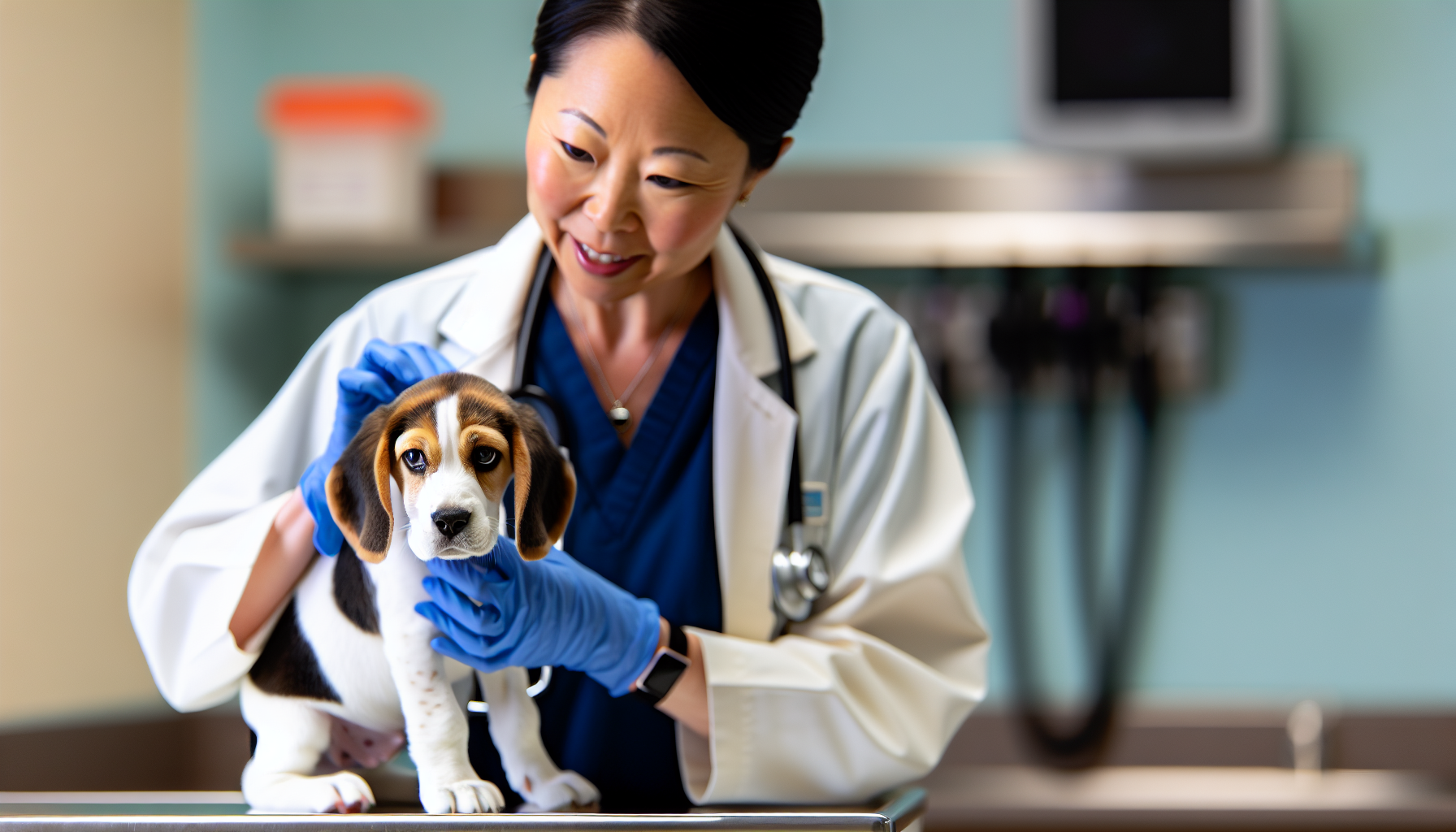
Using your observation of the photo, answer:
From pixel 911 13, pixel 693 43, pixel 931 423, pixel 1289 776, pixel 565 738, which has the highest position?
pixel 911 13

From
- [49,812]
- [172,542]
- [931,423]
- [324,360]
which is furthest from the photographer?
[931,423]

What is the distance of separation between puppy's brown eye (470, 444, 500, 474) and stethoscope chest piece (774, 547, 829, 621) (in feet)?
1.13

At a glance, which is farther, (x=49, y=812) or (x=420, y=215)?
(x=420, y=215)

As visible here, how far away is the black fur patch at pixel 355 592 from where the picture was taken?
78 centimetres

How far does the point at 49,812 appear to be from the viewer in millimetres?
798

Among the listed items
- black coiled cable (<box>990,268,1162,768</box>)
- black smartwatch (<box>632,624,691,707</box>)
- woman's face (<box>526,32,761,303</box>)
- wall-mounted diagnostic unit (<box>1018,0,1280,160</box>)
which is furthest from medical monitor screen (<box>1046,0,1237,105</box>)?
black smartwatch (<box>632,624,691,707</box>)

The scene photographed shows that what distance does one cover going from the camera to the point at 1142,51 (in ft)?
7.20

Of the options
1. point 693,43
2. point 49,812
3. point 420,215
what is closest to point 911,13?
point 420,215

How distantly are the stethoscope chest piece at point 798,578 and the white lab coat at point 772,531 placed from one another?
25mm

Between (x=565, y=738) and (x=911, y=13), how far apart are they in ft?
6.04

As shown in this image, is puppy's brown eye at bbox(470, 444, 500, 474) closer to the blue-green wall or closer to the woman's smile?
the woman's smile

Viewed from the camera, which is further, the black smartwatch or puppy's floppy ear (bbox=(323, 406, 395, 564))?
the black smartwatch

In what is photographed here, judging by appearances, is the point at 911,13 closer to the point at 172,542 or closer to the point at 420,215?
the point at 420,215

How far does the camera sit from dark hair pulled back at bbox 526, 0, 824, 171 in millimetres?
854
